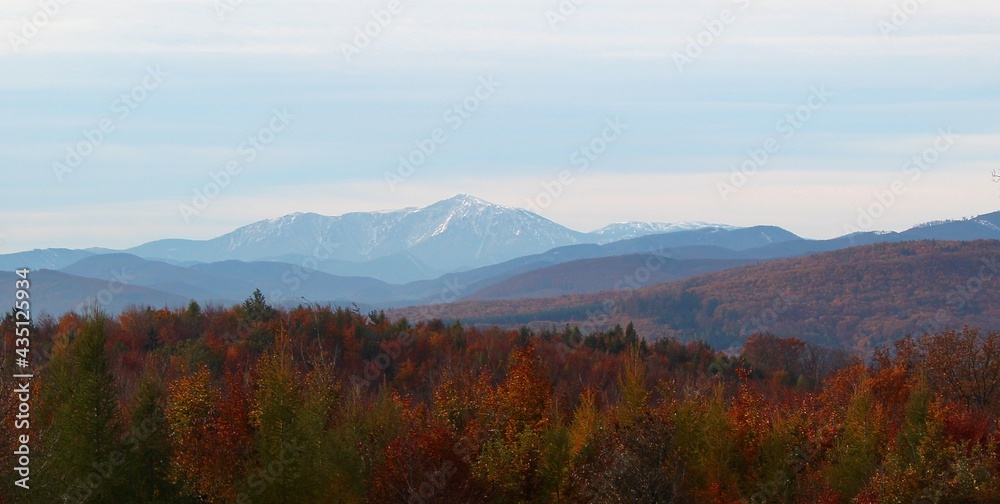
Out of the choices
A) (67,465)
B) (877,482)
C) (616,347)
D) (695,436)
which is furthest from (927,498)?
(616,347)

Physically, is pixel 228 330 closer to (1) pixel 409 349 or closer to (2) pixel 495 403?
(1) pixel 409 349

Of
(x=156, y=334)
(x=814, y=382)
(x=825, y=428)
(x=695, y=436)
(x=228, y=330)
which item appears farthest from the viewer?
(x=814, y=382)

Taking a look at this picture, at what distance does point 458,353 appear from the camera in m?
75.2

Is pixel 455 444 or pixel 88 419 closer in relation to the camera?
pixel 88 419

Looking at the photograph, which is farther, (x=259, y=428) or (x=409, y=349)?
(x=409, y=349)

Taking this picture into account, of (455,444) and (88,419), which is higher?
(88,419)

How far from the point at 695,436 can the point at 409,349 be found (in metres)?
43.0

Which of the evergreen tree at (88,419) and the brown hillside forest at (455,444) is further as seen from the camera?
the brown hillside forest at (455,444)

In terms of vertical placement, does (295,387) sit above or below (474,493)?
above

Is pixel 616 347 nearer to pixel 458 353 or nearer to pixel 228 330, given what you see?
pixel 458 353

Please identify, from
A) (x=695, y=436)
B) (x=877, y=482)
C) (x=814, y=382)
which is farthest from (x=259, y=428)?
(x=814, y=382)

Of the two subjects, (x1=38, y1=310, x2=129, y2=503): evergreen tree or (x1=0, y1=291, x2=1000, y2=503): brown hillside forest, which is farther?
(x1=0, y1=291, x2=1000, y2=503): brown hillside forest

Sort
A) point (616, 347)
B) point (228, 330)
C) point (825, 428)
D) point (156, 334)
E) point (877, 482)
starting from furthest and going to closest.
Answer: point (616, 347) < point (228, 330) < point (156, 334) < point (825, 428) < point (877, 482)

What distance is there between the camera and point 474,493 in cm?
2859
